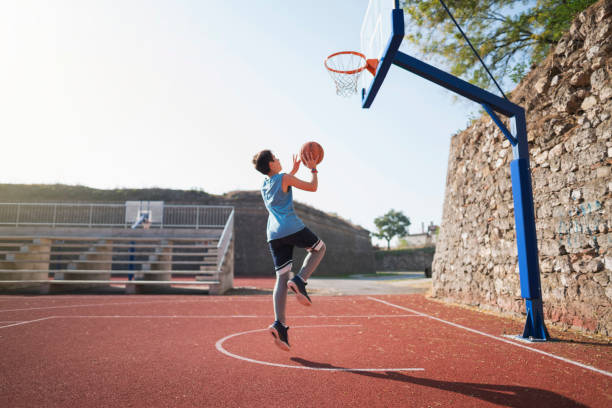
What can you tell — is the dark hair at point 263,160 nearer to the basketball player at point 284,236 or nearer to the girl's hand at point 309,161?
the basketball player at point 284,236

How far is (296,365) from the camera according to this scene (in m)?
4.02

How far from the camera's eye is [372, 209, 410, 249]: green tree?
8550cm

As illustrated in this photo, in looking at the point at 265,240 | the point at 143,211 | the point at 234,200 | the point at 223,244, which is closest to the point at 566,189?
the point at 223,244

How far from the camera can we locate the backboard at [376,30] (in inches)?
219

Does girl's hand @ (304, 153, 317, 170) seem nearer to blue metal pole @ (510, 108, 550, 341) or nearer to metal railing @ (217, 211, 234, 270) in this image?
blue metal pole @ (510, 108, 550, 341)

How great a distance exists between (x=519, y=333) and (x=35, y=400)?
20.4 ft

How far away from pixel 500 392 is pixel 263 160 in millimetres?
3249

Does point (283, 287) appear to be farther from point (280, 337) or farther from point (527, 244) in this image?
point (527, 244)

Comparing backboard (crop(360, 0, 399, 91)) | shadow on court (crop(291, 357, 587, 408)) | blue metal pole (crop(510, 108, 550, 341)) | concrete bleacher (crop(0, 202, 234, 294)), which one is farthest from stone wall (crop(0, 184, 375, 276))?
shadow on court (crop(291, 357, 587, 408))

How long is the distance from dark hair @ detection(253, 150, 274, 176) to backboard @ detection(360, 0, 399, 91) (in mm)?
2505

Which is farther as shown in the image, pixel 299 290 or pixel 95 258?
pixel 95 258

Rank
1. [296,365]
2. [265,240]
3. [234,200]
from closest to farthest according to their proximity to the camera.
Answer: [296,365], [265,240], [234,200]

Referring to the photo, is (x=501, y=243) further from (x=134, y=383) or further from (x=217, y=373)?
(x=134, y=383)

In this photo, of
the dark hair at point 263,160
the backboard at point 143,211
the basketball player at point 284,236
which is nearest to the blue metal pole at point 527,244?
the basketball player at point 284,236
